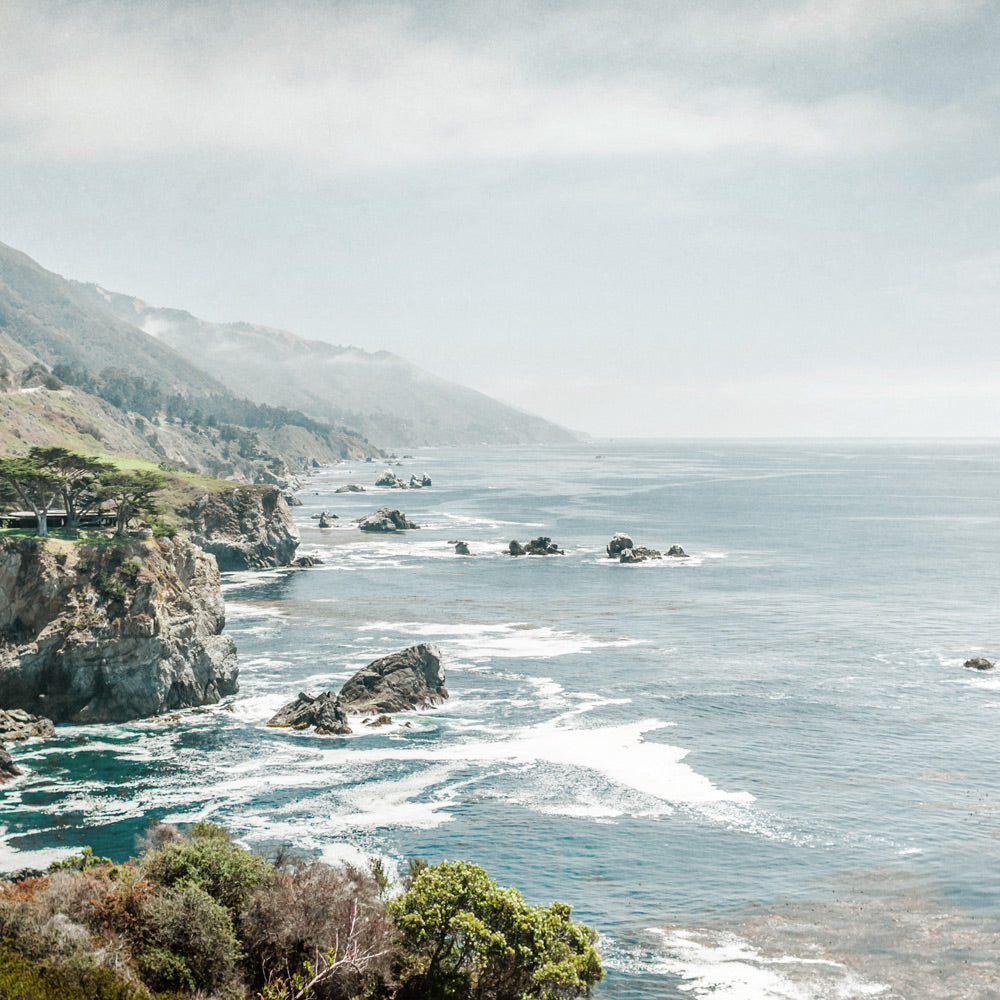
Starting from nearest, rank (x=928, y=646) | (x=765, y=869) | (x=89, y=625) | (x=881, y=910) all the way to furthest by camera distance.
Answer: (x=881, y=910)
(x=765, y=869)
(x=89, y=625)
(x=928, y=646)

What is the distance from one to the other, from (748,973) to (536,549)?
12464 cm

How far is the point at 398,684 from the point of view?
7475cm

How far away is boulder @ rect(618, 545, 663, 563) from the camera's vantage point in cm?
15212

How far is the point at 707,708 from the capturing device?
240 ft

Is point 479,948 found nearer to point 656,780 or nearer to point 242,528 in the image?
point 656,780

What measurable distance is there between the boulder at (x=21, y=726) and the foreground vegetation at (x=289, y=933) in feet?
105

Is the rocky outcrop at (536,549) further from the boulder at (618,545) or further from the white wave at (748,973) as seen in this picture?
the white wave at (748,973)

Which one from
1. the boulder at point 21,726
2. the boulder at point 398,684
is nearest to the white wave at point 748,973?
the boulder at point 398,684

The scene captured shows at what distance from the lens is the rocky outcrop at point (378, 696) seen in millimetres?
68562

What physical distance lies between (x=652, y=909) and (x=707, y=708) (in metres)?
31.5

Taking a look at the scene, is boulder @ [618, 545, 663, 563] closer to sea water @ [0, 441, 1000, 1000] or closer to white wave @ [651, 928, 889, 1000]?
sea water @ [0, 441, 1000, 1000]

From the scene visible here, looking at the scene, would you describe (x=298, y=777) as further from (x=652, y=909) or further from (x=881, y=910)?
(x=881, y=910)

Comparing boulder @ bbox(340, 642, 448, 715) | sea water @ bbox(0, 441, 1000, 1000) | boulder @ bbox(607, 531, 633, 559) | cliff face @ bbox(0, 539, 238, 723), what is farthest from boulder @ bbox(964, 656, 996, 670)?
boulder @ bbox(607, 531, 633, 559)

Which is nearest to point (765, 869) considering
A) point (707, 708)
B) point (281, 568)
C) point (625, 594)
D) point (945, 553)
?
point (707, 708)
